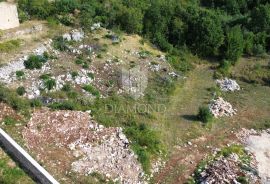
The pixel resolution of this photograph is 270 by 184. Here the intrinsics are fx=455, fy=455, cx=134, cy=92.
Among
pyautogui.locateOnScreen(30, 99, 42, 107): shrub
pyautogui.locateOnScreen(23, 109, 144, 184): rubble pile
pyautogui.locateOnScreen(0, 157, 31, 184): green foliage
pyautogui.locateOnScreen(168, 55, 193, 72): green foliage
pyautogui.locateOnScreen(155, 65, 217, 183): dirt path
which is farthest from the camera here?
pyautogui.locateOnScreen(168, 55, 193, 72): green foliage

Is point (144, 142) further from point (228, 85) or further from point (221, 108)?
point (228, 85)

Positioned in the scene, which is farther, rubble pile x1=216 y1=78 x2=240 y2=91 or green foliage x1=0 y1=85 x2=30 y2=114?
rubble pile x1=216 y1=78 x2=240 y2=91

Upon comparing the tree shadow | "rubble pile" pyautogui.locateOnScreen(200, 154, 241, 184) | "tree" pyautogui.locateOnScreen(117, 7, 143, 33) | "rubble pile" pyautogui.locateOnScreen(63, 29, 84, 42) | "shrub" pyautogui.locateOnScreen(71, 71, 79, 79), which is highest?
"tree" pyautogui.locateOnScreen(117, 7, 143, 33)

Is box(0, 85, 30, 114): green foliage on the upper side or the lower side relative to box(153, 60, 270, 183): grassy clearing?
upper

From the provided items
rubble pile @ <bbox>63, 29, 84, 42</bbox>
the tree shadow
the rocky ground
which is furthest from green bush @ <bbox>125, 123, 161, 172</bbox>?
rubble pile @ <bbox>63, 29, 84, 42</bbox>

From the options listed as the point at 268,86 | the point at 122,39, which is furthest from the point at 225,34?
the point at 122,39

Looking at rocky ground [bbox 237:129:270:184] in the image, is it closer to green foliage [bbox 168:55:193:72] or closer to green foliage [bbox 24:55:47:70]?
green foliage [bbox 168:55:193:72]

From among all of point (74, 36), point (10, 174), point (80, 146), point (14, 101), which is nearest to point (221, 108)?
point (80, 146)
